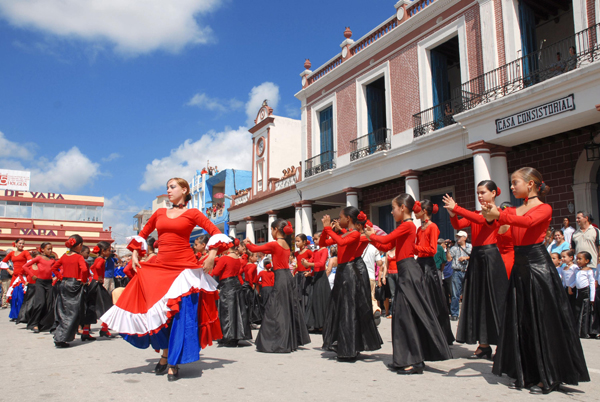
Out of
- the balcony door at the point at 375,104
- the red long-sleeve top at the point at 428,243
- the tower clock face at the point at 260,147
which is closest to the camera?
the red long-sleeve top at the point at 428,243

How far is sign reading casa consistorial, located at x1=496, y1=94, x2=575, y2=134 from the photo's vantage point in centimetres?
1013

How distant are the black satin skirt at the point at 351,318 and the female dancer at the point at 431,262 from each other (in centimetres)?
79

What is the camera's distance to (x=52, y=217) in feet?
164

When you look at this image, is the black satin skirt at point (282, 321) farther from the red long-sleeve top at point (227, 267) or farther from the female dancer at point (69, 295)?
the female dancer at point (69, 295)

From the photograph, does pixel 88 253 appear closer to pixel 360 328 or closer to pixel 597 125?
pixel 360 328

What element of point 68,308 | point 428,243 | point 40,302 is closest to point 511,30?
point 428,243

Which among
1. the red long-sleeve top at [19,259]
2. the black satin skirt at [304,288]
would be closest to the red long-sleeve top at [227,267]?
the black satin skirt at [304,288]

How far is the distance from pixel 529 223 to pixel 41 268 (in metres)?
9.32

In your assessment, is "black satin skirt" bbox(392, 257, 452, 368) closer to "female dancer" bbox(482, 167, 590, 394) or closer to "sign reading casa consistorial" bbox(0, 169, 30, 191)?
"female dancer" bbox(482, 167, 590, 394)

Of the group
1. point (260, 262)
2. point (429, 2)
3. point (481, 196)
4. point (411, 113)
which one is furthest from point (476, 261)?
point (429, 2)

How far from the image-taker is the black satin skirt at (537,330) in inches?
147

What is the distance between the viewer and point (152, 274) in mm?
4750

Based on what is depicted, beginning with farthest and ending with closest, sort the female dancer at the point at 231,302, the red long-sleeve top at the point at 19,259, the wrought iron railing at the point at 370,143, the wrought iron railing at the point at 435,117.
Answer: the wrought iron railing at the point at 370,143 < the wrought iron railing at the point at 435,117 < the red long-sleeve top at the point at 19,259 < the female dancer at the point at 231,302

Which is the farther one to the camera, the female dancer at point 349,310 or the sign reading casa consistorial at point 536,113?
the sign reading casa consistorial at point 536,113
